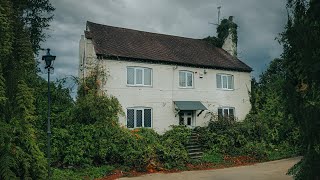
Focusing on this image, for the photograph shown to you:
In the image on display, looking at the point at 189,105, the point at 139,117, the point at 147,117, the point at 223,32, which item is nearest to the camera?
the point at 139,117

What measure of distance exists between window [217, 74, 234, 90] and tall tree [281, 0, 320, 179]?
22626 mm

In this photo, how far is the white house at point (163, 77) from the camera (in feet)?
79.2

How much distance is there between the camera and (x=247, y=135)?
2516cm

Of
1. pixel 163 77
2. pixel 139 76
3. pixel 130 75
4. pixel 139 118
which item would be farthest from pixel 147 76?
pixel 139 118

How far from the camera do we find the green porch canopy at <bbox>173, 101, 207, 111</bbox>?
1029 inches

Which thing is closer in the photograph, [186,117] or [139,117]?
[139,117]

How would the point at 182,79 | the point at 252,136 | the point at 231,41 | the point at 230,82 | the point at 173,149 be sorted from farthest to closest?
the point at 231,41
the point at 230,82
the point at 182,79
the point at 252,136
the point at 173,149

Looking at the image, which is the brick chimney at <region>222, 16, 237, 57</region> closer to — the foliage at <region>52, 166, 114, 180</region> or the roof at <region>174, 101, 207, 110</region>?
the roof at <region>174, 101, 207, 110</region>

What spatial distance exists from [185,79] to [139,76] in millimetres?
4173

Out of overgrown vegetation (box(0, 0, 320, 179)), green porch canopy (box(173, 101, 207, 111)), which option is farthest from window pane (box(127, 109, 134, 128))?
green porch canopy (box(173, 101, 207, 111))

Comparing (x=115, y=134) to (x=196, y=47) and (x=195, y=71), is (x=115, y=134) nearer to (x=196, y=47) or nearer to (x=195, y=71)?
(x=195, y=71)

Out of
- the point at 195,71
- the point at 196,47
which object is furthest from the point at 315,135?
the point at 196,47

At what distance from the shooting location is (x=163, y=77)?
2606 cm

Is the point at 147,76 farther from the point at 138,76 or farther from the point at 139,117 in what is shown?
the point at 139,117
